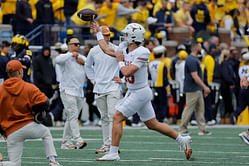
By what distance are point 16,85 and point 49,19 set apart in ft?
44.9

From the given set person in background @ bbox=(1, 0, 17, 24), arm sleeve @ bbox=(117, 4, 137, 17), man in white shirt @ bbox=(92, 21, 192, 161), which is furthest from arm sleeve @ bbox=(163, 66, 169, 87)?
man in white shirt @ bbox=(92, 21, 192, 161)

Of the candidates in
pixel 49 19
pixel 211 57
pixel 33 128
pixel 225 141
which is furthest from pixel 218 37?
pixel 33 128

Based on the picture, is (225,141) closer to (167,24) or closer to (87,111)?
(87,111)

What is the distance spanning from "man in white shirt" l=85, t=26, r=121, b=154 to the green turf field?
468mm

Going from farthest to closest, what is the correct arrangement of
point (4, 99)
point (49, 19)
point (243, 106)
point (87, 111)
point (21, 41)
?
point (49, 19), point (87, 111), point (243, 106), point (21, 41), point (4, 99)

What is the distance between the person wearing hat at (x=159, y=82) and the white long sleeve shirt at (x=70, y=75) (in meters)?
6.23

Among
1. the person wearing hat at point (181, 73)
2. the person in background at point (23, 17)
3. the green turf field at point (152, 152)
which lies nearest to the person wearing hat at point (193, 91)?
the green turf field at point (152, 152)

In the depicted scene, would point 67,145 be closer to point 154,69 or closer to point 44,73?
point 44,73

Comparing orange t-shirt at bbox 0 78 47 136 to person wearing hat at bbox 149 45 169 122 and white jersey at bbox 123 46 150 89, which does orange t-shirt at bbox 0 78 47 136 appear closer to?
white jersey at bbox 123 46 150 89

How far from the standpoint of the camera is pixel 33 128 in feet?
27.4

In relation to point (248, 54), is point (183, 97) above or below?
below

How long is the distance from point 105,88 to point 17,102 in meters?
3.64

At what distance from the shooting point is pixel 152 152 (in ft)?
38.5

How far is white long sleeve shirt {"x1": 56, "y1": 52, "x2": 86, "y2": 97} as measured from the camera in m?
12.7
